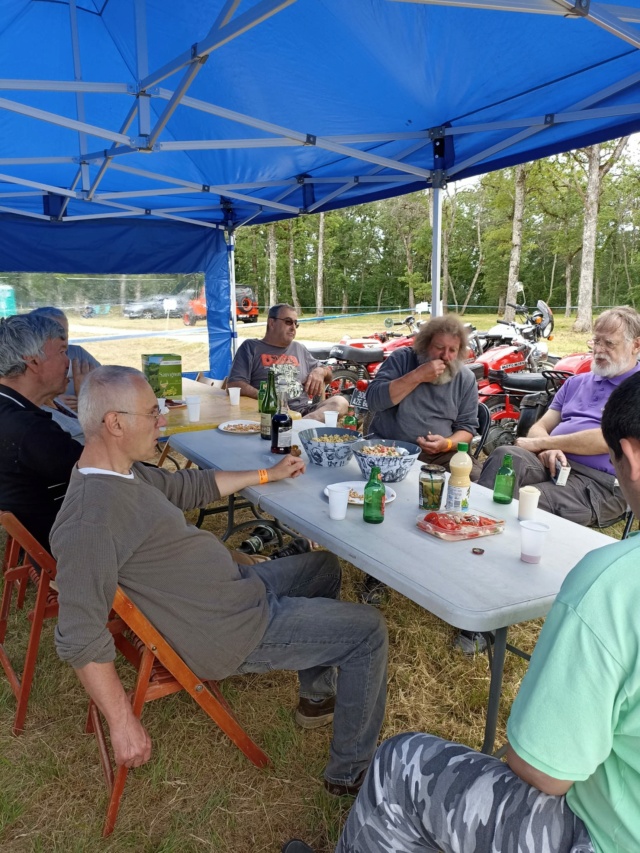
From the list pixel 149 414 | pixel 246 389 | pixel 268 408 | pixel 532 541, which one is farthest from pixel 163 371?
pixel 532 541

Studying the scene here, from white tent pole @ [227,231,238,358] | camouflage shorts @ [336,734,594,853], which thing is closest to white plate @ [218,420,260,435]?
camouflage shorts @ [336,734,594,853]

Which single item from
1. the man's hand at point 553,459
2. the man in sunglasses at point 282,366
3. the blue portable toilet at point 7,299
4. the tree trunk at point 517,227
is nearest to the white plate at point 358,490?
the man's hand at point 553,459

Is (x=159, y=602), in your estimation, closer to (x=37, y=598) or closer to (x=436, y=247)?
(x=37, y=598)

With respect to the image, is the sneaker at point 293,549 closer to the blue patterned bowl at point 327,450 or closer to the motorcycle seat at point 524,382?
the blue patterned bowl at point 327,450

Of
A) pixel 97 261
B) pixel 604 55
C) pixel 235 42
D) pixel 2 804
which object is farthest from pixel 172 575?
pixel 97 261

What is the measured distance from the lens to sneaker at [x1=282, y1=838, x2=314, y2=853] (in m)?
1.62

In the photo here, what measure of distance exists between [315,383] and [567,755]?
3.88m

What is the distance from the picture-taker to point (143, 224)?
23.8ft

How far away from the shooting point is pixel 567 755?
0.86 m

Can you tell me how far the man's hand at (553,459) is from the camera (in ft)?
9.89

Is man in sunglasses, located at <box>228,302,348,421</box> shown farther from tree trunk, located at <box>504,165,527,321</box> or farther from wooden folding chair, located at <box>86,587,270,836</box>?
tree trunk, located at <box>504,165,527,321</box>

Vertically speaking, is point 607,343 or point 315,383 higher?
point 607,343

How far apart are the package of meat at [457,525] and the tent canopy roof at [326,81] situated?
6.11 ft

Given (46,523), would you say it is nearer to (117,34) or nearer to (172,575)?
(172,575)
